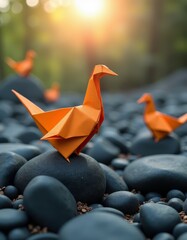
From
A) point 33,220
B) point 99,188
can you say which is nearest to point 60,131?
point 99,188

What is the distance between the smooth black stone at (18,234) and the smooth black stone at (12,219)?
45 millimetres

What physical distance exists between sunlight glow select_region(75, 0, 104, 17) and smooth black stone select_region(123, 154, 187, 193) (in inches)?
560

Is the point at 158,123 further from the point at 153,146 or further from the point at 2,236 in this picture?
the point at 2,236

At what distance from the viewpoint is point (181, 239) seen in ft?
8.23

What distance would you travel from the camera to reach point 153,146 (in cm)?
514

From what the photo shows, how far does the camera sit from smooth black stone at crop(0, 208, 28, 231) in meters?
2.58

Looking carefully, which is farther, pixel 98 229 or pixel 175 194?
pixel 175 194

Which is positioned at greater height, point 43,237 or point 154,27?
point 154,27

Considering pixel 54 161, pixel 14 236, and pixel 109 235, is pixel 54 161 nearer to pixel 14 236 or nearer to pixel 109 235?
pixel 14 236

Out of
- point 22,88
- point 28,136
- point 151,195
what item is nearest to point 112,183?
point 151,195

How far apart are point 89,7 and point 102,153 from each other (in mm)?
13916

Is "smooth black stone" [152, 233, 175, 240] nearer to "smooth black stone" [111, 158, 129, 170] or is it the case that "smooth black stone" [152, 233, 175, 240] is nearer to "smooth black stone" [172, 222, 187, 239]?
"smooth black stone" [172, 222, 187, 239]

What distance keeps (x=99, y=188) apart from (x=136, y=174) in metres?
0.71

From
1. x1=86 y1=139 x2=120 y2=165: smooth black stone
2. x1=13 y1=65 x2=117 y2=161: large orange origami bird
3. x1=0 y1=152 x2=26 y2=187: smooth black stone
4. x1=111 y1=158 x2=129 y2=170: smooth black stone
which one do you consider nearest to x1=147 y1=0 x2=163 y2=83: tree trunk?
x1=86 y1=139 x2=120 y2=165: smooth black stone
